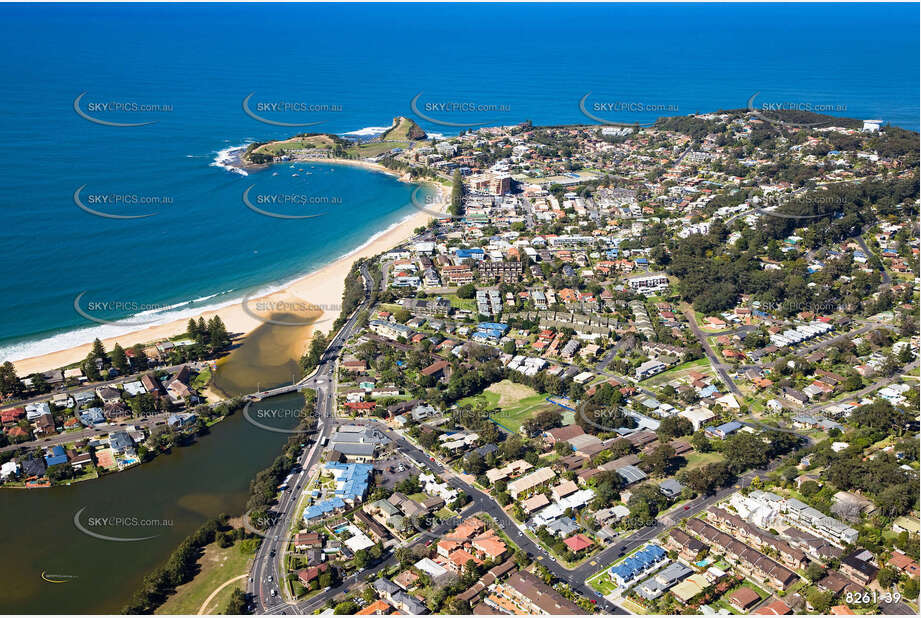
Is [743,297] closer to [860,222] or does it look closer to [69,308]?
[860,222]

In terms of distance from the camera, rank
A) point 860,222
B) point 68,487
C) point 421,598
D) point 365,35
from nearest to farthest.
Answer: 1. point 421,598
2. point 68,487
3. point 860,222
4. point 365,35

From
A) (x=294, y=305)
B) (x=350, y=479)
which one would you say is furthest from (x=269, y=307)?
(x=350, y=479)

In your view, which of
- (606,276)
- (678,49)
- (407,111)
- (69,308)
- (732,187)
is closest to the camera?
(69,308)

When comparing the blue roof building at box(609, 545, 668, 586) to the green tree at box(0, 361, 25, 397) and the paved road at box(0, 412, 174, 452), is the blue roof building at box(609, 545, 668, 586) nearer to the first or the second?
the paved road at box(0, 412, 174, 452)

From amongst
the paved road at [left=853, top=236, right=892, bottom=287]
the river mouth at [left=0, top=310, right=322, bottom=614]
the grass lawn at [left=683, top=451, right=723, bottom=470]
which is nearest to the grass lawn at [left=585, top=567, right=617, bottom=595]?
the grass lawn at [left=683, top=451, right=723, bottom=470]

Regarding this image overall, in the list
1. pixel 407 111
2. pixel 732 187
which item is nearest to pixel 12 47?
pixel 407 111

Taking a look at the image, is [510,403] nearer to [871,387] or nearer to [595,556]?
[595,556]
